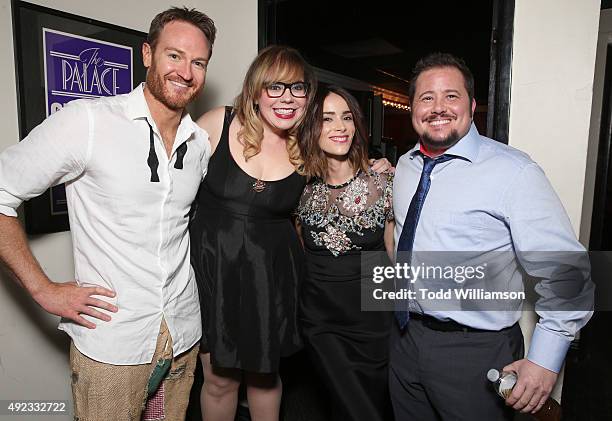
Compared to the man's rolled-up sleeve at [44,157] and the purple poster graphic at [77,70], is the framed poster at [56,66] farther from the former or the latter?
the man's rolled-up sleeve at [44,157]

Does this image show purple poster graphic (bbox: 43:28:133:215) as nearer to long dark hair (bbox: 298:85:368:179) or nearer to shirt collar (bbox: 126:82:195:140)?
shirt collar (bbox: 126:82:195:140)

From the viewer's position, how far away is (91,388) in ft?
4.60

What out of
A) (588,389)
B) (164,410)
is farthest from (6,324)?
(588,389)

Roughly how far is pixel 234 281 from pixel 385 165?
34.4 inches

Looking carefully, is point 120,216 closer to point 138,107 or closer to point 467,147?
point 138,107

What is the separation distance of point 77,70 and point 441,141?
1.50 m

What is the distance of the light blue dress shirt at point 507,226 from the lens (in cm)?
131

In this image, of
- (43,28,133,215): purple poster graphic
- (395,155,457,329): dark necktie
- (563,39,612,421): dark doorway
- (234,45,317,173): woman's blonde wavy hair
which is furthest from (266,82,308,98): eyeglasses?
(563,39,612,421): dark doorway

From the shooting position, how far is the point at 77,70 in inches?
73.7

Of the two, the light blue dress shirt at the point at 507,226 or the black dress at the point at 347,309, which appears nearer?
the light blue dress shirt at the point at 507,226

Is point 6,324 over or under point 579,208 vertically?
under

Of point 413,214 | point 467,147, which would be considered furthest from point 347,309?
point 467,147

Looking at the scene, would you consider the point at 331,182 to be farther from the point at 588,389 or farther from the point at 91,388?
the point at 588,389

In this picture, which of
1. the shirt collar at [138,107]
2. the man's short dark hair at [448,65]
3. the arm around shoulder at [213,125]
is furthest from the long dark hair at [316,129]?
the shirt collar at [138,107]
